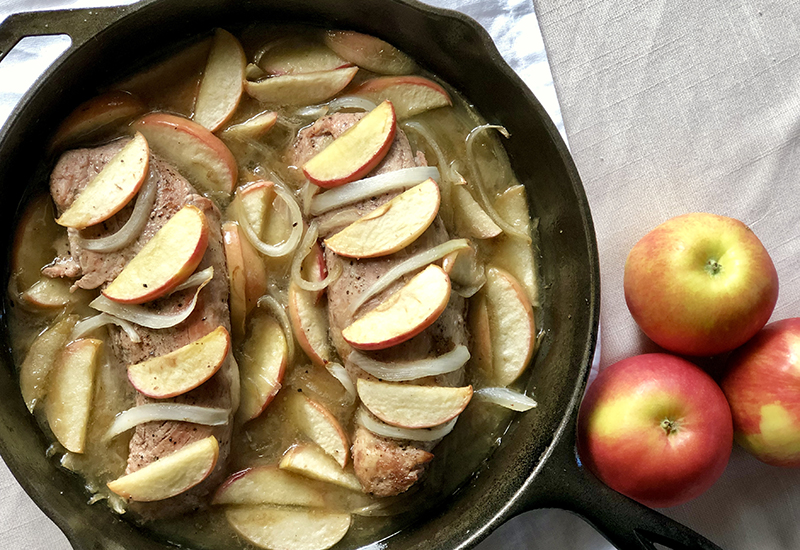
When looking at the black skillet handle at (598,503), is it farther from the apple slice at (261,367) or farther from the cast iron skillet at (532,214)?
the apple slice at (261,367)

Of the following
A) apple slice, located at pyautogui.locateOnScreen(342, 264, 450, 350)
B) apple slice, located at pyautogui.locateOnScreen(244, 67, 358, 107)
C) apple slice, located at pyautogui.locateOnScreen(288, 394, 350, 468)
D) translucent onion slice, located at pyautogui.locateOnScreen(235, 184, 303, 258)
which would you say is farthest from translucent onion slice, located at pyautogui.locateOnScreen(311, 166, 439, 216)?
apple slice, located at pyautogui.locateOnScreen(288, 394, 350, 468)

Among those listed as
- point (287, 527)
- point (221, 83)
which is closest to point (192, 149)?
point (221, 83)

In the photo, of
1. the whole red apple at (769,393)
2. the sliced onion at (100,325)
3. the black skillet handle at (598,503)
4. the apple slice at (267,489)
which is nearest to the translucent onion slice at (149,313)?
the sliced onion at (100,325)

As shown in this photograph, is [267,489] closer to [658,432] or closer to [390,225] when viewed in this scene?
[390,225]

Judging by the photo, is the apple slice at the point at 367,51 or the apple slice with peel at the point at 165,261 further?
the apple slice at the point at 367,51

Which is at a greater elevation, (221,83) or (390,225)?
(221,83)
